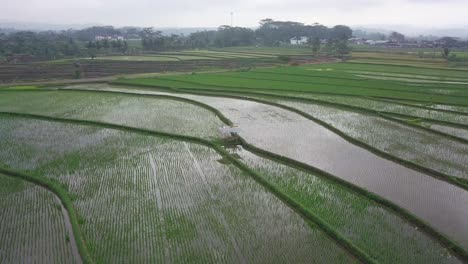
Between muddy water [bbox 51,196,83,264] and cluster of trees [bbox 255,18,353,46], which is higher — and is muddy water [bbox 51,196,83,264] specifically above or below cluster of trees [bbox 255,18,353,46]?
below

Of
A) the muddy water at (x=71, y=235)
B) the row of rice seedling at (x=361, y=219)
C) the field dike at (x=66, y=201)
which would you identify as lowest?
the row of rice seedling at (x=361, y=219)

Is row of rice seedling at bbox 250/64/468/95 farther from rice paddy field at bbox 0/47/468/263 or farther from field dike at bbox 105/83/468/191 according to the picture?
field dike at bbox 105/83/468/191

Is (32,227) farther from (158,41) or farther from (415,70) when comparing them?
(158,41)

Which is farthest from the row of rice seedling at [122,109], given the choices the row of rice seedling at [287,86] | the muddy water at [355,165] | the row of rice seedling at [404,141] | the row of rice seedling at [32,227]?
the row of rice seedling at [32,227]

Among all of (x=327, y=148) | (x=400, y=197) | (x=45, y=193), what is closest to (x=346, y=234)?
(x=400, y=197)

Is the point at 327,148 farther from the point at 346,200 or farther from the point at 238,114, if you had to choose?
the point at 238,114

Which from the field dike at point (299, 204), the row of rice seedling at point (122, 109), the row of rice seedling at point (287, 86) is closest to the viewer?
the field dike at point (299, 204)

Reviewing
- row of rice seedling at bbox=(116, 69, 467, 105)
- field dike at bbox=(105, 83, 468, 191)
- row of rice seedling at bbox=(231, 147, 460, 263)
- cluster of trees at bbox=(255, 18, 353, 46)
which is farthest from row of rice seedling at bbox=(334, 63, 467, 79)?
cluster of trees at bbox=(255, 18, 353, 46)

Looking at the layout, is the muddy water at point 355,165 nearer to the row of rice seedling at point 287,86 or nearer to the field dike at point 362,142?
the field dike at point 362,142
